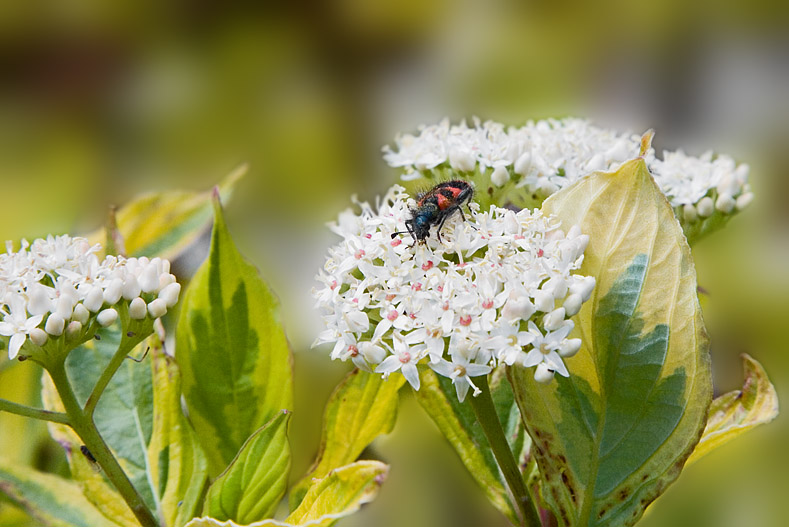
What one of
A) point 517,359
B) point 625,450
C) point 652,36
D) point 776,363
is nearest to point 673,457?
point 625,450

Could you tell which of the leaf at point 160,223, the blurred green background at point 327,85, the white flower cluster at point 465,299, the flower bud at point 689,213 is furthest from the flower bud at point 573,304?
the blurred green background at point 327,85

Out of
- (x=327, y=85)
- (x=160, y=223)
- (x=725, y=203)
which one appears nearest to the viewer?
(x=725, y=203)

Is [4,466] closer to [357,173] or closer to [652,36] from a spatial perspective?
[357,173]

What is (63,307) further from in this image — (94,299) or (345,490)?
(345,490)

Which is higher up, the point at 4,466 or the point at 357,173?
the point at 357,173

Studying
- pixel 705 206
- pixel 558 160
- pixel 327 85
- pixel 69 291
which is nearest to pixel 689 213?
pixel 705 206

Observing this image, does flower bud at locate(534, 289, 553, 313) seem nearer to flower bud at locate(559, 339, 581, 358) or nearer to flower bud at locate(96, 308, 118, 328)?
flower bud at locate(559, 339, 581, 358)
